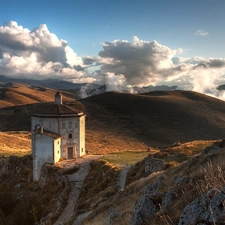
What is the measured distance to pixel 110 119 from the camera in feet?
383

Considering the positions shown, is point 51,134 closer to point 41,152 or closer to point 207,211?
point 41,152

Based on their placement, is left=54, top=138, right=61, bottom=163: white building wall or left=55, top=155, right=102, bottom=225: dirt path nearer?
left=55, top=155, right=102, bottom=225: dirt path

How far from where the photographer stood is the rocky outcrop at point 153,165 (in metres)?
23.6

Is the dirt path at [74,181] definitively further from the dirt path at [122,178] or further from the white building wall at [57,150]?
the dirt path at [122,178]

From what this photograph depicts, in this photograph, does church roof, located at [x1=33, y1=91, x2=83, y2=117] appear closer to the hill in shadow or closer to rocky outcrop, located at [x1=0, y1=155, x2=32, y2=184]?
rocky outcrop, located at [x1=0, y1=155, x2=32, y2=184]

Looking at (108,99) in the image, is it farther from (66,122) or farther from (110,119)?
(66,122)

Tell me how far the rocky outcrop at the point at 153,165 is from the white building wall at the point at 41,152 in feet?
50.1

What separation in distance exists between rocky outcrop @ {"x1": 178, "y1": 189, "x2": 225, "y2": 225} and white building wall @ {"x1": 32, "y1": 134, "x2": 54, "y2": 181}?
30413 mm

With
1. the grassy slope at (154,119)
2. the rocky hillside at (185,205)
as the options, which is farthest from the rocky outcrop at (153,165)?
the grassy slope at (154,119)

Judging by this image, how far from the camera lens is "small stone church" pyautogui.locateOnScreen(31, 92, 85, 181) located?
34844mm

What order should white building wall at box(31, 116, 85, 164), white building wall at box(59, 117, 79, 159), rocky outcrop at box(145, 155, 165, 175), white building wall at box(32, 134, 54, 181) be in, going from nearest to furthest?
rocky outcrop at box(145, 155, 165, 175)
white building wall at box(32, 134, 54, 181)
white building wall at box(31, 116, 85, 164)
white building wall at box(59, 117, 79, 159)

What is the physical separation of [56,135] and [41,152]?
10.3 feet

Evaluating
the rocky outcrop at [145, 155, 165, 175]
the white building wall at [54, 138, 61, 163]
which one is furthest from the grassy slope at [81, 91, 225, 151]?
the rocky outcrop at [145, 155, 165, 175]

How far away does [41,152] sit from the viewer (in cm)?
3484
